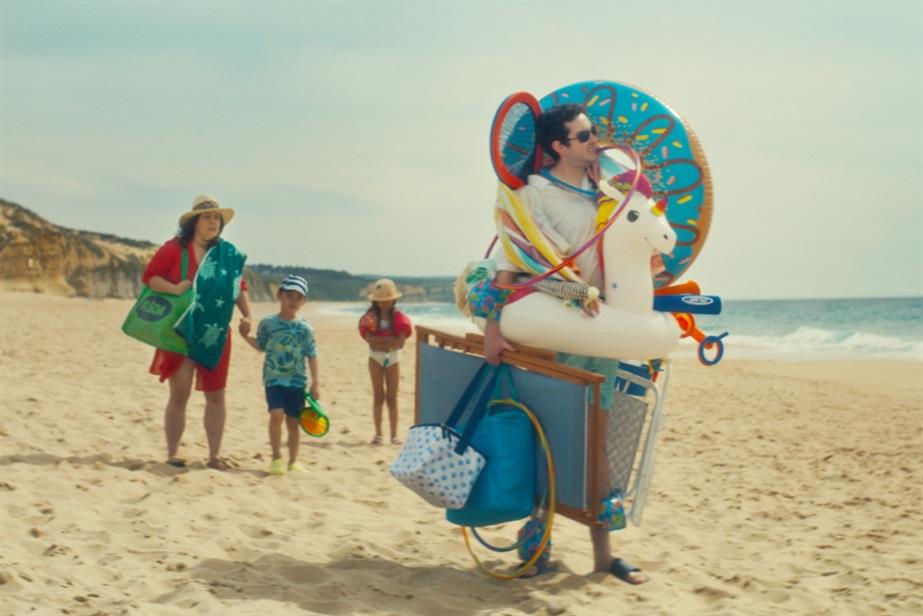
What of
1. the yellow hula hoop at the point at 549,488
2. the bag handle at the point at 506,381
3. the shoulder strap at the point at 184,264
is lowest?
the yellow hula hoop at the point at 549,488

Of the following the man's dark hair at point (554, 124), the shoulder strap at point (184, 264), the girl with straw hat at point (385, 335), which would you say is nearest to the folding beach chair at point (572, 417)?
the man's dark hair at point (554, 124)

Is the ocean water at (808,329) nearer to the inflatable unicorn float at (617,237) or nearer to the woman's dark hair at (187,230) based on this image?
the woman's dark hair at (187,230)

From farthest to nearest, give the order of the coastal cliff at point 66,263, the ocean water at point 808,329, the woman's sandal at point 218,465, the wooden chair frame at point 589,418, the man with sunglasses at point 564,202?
the coastal cliff at point 66,263
the ocean water at point 808,329
the woman's sandal at point 218,465
the man with sunglasses at point 564,202
the wooden chair frame at point 589,418

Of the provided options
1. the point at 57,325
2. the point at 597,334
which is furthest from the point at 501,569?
the point at 57,325

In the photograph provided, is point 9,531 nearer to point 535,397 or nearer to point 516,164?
point 535,397

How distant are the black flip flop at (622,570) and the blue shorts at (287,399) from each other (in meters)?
3.02

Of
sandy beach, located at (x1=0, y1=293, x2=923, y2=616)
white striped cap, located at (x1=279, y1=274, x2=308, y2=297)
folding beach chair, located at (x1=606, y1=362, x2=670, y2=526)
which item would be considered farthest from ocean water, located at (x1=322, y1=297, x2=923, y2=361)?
folding beach chair, located at (x1=606, y1=362, x2=670, y2=526)

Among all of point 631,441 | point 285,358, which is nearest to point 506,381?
point 631,441

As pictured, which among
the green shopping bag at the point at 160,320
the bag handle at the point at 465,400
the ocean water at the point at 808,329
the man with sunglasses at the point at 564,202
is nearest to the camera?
the man with sunglasses at the point at 564,202

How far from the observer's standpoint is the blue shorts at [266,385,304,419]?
23.0ft

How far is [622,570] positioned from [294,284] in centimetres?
332

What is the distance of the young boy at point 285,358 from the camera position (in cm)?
695

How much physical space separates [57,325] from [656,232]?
60.7 feet

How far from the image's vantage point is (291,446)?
7102mm
